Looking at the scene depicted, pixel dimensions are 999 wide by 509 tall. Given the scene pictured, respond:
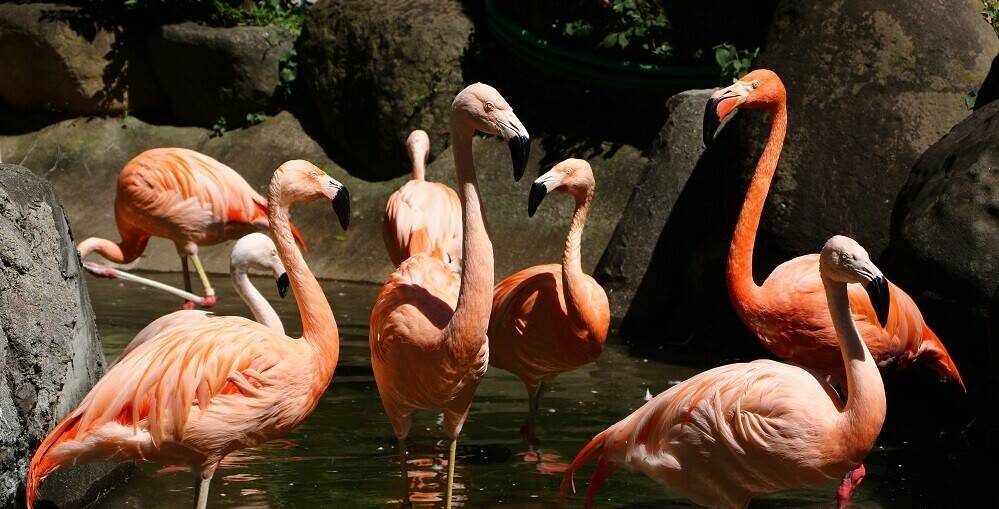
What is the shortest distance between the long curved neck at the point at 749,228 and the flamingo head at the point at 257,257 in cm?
164


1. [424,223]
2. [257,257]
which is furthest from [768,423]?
[424,223]

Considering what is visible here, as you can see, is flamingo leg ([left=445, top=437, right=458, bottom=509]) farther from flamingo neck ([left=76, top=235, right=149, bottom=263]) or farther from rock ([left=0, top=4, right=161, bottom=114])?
rock ([left=0, top=4, right=161, bottom=114])

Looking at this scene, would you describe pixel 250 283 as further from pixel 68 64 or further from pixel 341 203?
pixel 68 64

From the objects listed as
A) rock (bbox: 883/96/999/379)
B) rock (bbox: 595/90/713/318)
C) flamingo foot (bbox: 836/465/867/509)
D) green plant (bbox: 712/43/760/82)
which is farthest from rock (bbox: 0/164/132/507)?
green plant (bbox: 712/43/760/82)

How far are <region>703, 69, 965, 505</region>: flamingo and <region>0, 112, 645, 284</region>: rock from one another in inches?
120

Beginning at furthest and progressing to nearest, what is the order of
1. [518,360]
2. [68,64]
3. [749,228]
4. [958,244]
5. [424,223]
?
[68,64] < [424,223] < [518,360] < [958,244] < [749,228]

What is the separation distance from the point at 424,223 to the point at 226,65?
16.7 ft

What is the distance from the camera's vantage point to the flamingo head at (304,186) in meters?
4.07

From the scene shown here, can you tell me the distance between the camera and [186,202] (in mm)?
6695

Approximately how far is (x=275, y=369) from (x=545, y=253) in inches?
166

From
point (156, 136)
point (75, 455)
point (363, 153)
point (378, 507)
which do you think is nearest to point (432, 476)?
point (378, 507)

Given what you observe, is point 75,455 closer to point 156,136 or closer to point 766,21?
point 766,21

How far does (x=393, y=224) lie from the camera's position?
556 centimetres

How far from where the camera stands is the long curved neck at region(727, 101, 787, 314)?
450cm
